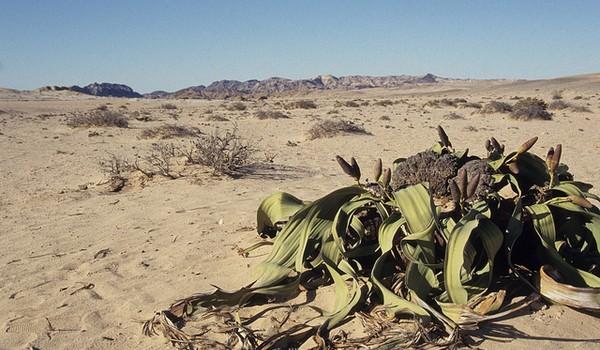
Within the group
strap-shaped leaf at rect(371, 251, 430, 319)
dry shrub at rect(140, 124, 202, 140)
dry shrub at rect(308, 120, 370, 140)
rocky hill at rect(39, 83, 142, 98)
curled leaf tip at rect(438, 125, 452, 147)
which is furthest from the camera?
rocky hill at rect(39, 83, 142, 98)

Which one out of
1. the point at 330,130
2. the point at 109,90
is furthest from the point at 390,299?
the point at 109,90

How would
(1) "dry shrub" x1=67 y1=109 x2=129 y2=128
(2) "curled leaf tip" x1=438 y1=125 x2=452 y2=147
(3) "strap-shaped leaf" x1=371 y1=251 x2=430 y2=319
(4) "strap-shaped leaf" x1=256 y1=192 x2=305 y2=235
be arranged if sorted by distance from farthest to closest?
(1) "dry shrub" x1=67 y1=109 x2=129 y2=128
(4) "strap-shaped leaf" x1=256 y1=192 x2=305 y2=235
(2) "curled leaf tip" x1=438 y1=125 x2=452 y2=147
(3) "strap-shaped leaf" x1=371 y1=251 x2=430 y2=319

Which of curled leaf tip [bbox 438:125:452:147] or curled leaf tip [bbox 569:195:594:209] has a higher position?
curled leaf tip [bbox 438:125:452:147]

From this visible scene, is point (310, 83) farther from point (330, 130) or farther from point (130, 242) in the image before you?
point (130, 242)

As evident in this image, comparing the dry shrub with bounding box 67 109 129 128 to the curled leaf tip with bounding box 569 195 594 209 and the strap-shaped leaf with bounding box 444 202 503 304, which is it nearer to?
the strap-shaped leaf with bounding box 444 202 503 304

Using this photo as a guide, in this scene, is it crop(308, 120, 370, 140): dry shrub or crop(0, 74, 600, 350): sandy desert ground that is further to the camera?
crop(308, 120, 370, 140): dry shrub

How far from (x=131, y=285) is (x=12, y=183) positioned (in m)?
3.98

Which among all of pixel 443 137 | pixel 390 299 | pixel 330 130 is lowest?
pixel 330 130

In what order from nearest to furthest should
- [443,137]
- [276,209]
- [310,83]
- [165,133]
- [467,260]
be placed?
[467,260] → [443,137] → [276,209] → [165,133] → [310,83]

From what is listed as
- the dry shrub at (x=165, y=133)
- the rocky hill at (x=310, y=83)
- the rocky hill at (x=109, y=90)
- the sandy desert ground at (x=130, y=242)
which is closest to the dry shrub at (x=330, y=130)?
the sandy desert ground at (x=130, y=242)

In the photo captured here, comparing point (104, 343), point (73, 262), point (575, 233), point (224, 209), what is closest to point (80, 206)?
point (224, 209)

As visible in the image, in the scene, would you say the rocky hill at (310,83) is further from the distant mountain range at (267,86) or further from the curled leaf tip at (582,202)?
the curled leaf tip at (582,202)

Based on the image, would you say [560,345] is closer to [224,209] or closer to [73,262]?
[73,262]

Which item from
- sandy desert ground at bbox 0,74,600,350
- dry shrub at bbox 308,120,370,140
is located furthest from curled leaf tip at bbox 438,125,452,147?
dry shrub at bbox 308,120,370,140
